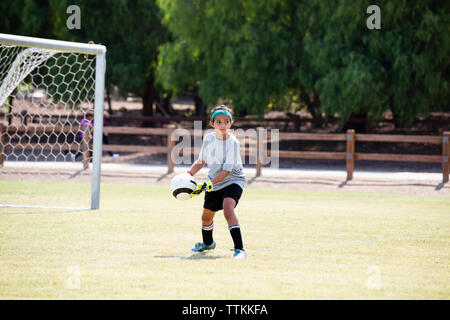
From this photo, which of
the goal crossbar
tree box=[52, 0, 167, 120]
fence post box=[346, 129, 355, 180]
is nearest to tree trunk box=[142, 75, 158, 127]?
tree box=[52, 0, 167, 120]

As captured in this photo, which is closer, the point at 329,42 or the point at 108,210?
the point at 108,210

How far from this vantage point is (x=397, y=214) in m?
13.0

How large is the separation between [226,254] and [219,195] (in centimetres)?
67

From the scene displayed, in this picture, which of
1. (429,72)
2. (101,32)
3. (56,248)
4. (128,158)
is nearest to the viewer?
(56,248)

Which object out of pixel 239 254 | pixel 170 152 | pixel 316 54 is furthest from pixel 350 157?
pixel 239 254

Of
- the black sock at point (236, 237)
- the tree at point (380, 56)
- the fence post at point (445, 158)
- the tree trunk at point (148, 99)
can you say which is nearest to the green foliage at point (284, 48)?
the tree at point (380, 56)

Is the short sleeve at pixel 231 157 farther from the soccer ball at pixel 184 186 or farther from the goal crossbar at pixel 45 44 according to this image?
the goal crossbar at pixel 45 44

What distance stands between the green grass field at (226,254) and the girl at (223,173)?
410 millimetres

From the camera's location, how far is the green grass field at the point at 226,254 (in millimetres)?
6227

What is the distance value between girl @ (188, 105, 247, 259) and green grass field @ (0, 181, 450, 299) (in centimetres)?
41

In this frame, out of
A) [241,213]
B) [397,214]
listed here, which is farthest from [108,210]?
[397,214]

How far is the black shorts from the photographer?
323 inches
